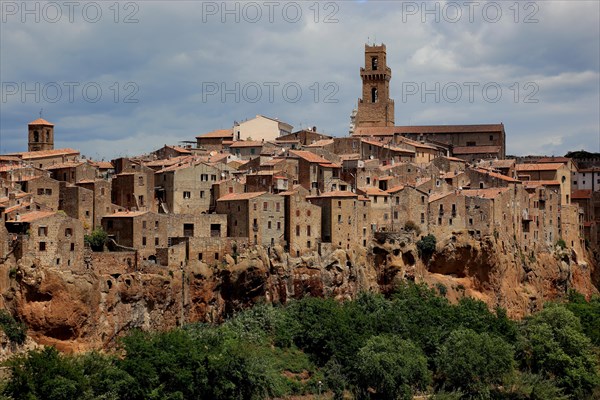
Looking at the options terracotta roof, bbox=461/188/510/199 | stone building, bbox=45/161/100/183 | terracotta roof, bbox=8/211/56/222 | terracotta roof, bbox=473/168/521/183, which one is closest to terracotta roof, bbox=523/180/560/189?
terracotta roof, bbox=473/168/521/183

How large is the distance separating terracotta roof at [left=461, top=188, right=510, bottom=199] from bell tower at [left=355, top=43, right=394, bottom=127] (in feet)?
97.1

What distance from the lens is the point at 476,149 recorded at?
122312 mm

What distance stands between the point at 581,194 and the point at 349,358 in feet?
146

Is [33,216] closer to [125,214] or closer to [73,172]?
[125,214]

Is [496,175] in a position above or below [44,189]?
above

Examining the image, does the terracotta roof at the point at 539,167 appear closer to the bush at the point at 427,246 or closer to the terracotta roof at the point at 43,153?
the bush at the point at 427,246

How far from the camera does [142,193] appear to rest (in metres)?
90.1

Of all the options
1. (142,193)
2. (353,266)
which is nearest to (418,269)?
(353,266)

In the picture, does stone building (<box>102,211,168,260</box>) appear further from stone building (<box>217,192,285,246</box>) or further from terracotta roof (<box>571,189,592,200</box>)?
terracotta roof (<box>571,189,592,200</box>)

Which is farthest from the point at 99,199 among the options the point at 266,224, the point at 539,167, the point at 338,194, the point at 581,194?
the point at 581,194

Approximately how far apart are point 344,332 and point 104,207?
18838mm

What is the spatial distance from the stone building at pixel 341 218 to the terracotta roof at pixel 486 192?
12.1 m

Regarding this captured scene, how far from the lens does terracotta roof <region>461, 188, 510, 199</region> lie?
99.5 meters

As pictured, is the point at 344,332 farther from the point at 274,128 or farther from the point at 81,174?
the point at 274,128
